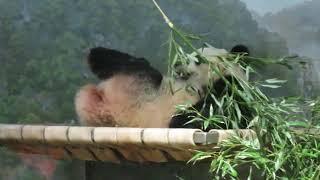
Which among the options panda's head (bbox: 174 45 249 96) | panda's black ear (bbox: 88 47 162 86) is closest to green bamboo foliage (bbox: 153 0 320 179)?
panda's head (bbox: 174 45 249 96)

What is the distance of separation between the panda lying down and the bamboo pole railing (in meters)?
0.09

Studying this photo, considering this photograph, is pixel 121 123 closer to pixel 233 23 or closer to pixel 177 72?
pixel 177 72

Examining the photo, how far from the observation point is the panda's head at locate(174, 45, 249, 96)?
162 cm

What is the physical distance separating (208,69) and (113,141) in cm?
32

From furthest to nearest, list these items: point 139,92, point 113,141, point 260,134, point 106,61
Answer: point 106,61
point 139,92
point 113,141
point 260,134

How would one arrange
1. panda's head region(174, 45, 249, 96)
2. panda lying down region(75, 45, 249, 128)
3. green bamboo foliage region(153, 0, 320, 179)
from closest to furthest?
green bamboo foliage region(153, 0, 320, 179) < panda's head region(174, 45, 249, 96) < panda lying down region(75, 45, 249, 128)

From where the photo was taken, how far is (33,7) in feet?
8.83

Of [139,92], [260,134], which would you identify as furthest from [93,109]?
[260,134]

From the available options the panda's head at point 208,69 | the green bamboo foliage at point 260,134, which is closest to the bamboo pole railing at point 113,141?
the green bamboo foliage at point 260,134

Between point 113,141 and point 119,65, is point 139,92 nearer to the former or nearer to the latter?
point 119,65

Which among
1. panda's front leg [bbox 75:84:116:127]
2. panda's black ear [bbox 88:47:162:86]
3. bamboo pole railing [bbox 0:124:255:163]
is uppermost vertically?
panda's black ear [bbox 88:47:162:86]

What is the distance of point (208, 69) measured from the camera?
172cm

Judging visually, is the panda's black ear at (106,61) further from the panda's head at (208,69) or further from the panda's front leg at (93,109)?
the panda's head at (208,69)

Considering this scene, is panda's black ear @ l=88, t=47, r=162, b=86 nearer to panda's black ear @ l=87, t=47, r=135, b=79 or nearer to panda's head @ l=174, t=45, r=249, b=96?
panda's black ear @ l=87, t=47, r=135, b=79
